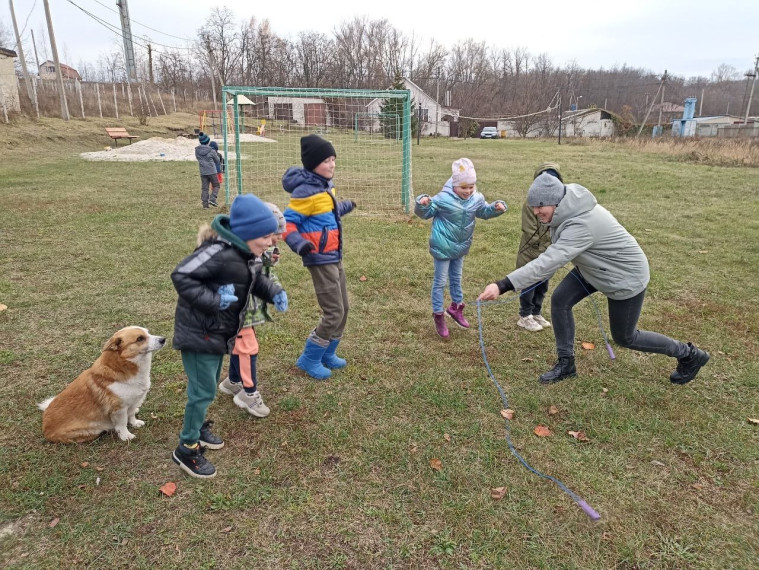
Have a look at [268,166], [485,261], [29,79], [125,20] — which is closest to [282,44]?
[125,20]

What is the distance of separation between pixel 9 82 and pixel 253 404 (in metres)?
34.6

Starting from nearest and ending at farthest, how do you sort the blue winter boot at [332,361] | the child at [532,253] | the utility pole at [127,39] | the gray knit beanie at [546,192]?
the gray knit beanie at [546,192] < the blue winter boot at [332,361] < the child at [532,253] < the utility pole at [127,39]

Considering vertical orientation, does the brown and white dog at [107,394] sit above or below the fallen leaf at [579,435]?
above

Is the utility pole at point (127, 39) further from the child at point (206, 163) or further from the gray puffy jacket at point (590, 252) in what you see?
the gray puffy jacket at point (590, 252)

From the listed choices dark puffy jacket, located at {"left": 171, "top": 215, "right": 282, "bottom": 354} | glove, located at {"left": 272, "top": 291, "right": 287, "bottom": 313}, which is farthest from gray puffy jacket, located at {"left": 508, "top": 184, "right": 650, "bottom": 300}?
dark puffy jacket, located at {"left": 171, "top": 215, "right": 282, "bottom": 354}

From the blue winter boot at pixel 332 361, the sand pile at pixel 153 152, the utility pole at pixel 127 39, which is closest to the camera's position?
the blue winter boot at pixel 332 361

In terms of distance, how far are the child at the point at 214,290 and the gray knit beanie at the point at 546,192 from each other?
6.26 ft

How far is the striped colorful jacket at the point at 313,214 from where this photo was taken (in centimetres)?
391

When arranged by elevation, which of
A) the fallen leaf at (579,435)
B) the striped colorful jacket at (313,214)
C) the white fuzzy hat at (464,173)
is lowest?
the fallen leaf at (579,435)

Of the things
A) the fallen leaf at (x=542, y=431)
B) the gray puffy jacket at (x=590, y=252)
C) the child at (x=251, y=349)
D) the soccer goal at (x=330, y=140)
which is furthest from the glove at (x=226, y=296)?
the soccer goal at (x=330, y=140)

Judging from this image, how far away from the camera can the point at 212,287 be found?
112 inches

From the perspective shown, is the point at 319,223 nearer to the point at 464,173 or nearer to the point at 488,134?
the point at 464,173

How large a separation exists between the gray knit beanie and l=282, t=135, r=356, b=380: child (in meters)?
1.51

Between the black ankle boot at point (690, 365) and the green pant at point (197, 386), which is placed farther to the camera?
the black ankle boot at point (690, 365)
